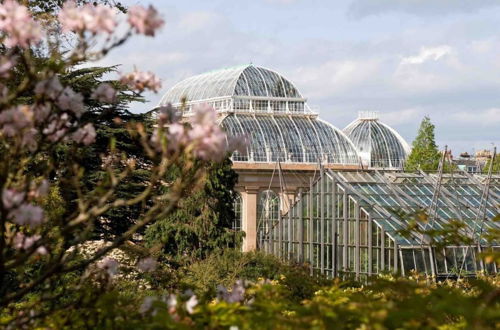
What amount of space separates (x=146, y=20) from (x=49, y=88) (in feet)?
1.86

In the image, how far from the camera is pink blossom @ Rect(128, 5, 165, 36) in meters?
4.35

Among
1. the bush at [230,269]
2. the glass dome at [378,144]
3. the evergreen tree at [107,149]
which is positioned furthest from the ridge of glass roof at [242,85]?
the evergreen tree at [107,149]

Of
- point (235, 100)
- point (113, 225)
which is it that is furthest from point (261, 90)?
point (113, 225)

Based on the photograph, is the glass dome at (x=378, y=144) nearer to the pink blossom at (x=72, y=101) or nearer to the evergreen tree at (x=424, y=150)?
the evergreen tree at (x=424, y=150)

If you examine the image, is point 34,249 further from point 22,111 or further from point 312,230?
point 312,230

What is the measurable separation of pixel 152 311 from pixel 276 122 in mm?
45196

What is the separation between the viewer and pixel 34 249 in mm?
4363

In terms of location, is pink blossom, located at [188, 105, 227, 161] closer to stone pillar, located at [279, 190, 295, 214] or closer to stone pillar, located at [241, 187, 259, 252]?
stone pillar, located at [279, 190, 295, 214]

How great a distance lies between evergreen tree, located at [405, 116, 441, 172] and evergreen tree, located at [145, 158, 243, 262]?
21.4 m

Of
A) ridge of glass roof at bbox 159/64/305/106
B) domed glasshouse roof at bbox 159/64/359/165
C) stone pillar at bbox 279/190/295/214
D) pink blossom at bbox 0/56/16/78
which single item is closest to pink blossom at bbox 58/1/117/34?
pink blossom at bbox 0/56/16/78

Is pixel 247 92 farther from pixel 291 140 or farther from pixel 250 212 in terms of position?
pixel 250 212

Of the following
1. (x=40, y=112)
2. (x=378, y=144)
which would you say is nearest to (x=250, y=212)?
(x=378, y=144)

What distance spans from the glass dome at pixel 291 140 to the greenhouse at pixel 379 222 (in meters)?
15.1

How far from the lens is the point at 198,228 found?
2586 centimetres
